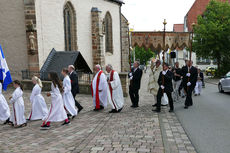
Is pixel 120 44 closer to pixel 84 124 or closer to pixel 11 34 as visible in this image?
pixel 11 34

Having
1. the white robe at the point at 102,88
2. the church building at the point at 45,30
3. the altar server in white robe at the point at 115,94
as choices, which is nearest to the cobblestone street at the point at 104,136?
the altar server in white robe at the point at 115,94

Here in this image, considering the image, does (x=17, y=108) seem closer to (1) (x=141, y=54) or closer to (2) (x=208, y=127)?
(2) (x=208, y=127)

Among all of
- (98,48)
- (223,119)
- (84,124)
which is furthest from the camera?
(98,48)

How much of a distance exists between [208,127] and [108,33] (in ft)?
68.0

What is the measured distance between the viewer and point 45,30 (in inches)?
655

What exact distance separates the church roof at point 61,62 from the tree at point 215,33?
1947 centimetres

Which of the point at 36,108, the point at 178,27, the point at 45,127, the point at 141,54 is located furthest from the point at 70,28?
the point at 178,27

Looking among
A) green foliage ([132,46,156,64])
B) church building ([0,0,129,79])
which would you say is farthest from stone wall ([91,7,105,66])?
green foliage ([132,46,156,64])

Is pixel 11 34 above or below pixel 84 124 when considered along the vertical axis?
above

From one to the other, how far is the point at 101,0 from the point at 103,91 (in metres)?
15.6

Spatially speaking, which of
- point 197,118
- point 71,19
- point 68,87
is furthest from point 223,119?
point 71,19

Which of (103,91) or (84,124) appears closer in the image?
(84,124)

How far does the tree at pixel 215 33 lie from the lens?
30031 mm

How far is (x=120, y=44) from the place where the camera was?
29.2 meters
